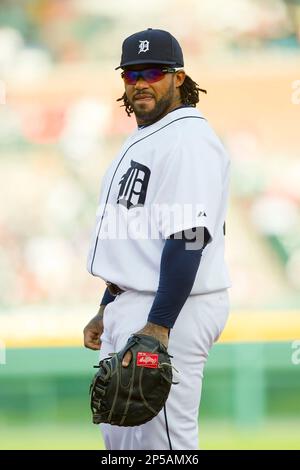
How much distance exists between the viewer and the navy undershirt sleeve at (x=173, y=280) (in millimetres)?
2361

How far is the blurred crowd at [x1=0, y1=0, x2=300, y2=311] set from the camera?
5.02 meters

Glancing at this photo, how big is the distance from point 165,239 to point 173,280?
108 millimetres

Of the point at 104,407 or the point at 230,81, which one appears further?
the point at 230,81

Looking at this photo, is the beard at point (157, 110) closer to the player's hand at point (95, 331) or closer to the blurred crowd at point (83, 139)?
the player's hand at point (95, 331)

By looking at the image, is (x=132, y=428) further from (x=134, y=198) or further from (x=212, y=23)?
(x=212, y=23)

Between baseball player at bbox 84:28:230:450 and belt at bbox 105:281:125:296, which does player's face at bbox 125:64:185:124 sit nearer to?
baseball player at bbox 84:28:230:450

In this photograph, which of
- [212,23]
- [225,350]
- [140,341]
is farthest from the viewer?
[212,23]

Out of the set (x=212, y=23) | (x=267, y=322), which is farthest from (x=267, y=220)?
(x=212, y=23)

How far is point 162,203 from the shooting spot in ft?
8.02

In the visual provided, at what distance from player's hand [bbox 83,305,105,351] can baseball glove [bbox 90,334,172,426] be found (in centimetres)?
36

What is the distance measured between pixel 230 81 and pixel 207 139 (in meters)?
2.64

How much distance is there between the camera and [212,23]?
16.9ft

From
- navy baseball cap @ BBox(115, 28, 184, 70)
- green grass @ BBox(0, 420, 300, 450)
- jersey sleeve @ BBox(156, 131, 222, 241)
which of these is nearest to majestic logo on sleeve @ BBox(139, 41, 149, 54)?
→ navy baseball cap @ BBox(115, 28, 184, 70)

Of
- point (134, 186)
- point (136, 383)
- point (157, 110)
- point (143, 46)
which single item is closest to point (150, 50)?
point (143, 46)
